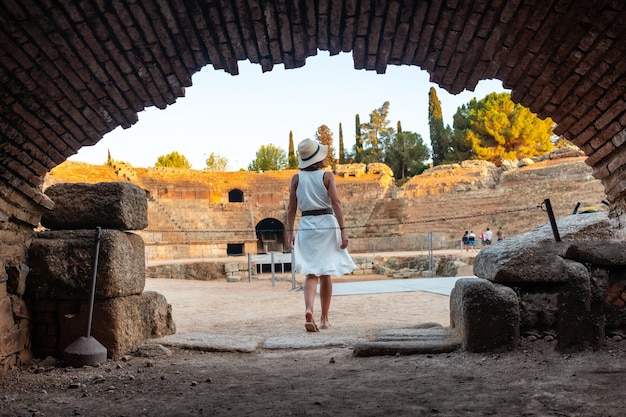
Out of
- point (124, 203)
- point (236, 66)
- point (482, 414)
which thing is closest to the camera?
point (482, 414)

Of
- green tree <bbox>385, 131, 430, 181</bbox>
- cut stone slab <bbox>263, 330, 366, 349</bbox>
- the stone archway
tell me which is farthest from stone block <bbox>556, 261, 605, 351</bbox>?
green tree <bbox>385, 131, 430, 181</bbox>

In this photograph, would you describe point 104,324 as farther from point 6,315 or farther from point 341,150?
point 341,150

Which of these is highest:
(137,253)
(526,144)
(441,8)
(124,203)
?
(526,144)

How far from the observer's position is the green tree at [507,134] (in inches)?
1523

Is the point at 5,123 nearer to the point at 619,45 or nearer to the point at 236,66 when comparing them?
the point at 236,66

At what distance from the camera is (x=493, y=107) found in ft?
133

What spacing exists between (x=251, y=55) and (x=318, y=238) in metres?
1.94

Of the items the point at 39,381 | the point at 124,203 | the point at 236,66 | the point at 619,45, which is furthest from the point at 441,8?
the point at 39,381

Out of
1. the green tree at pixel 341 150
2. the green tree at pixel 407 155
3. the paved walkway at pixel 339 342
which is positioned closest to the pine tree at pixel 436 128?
the green tree at pixel 407 155

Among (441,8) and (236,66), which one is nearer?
(441,8)

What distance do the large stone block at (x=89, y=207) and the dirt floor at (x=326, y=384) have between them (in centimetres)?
114

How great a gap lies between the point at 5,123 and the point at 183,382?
2155 millimetres

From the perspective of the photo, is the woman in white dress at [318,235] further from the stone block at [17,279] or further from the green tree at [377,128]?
the green tree at [377,128]

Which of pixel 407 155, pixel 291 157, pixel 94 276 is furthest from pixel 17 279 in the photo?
pixel 291 157
